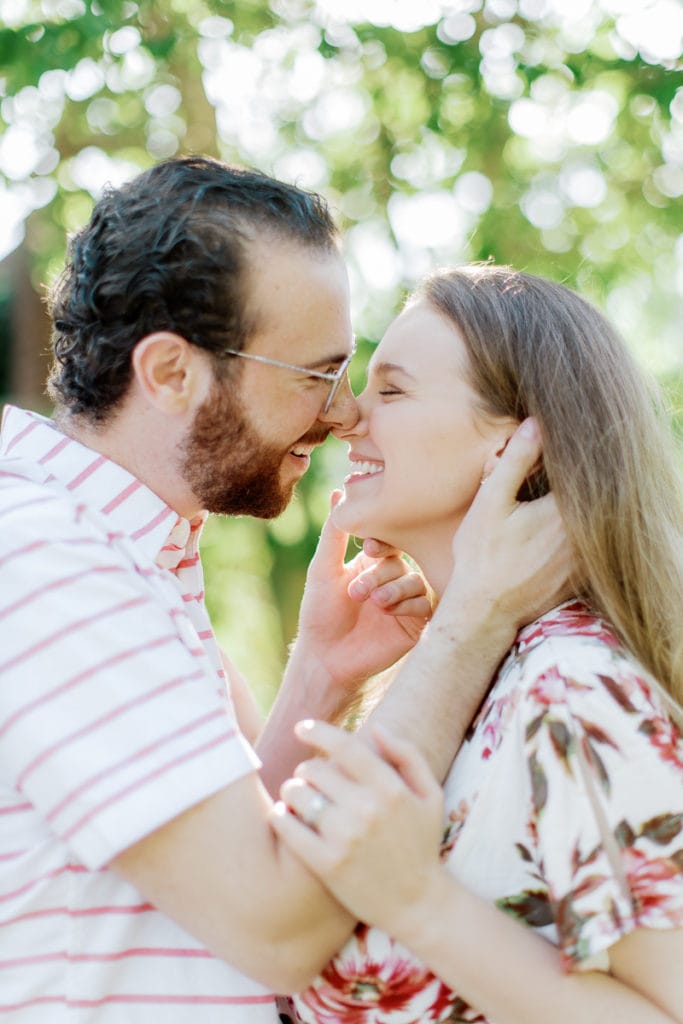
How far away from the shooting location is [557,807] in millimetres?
1872

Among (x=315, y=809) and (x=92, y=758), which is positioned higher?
(x=92, y=758)

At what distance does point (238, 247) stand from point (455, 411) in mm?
634

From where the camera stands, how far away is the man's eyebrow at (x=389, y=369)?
2711 mm

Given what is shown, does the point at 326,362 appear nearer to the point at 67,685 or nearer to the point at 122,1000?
the point at 67,685

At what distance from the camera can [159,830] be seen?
1.78 meters

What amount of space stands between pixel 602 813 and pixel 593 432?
89 cm

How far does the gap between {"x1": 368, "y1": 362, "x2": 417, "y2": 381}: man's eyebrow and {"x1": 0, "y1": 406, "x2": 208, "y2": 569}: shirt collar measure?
657mm

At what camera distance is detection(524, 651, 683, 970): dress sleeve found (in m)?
1.83

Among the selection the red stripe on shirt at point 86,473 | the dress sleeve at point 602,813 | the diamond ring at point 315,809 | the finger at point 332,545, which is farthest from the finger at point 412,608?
the diamond ring at point 315,809

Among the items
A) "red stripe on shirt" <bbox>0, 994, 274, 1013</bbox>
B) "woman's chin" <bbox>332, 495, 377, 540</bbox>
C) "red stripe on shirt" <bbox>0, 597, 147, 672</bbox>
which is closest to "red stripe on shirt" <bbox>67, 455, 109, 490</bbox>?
"red stripe on shirt" <bbox>0, 597, 147, 672</bbox>

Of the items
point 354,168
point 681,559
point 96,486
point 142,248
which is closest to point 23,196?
point 354,168

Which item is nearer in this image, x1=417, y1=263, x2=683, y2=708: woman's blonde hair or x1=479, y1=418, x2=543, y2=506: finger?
x1=417, y1=263, x2=683, y2=708: woman's blonde hair

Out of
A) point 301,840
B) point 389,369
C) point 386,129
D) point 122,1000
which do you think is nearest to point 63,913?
point 122,1000

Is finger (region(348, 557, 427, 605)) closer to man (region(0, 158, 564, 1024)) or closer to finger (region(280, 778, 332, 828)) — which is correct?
man (region(0, 158, 564, 1024))
